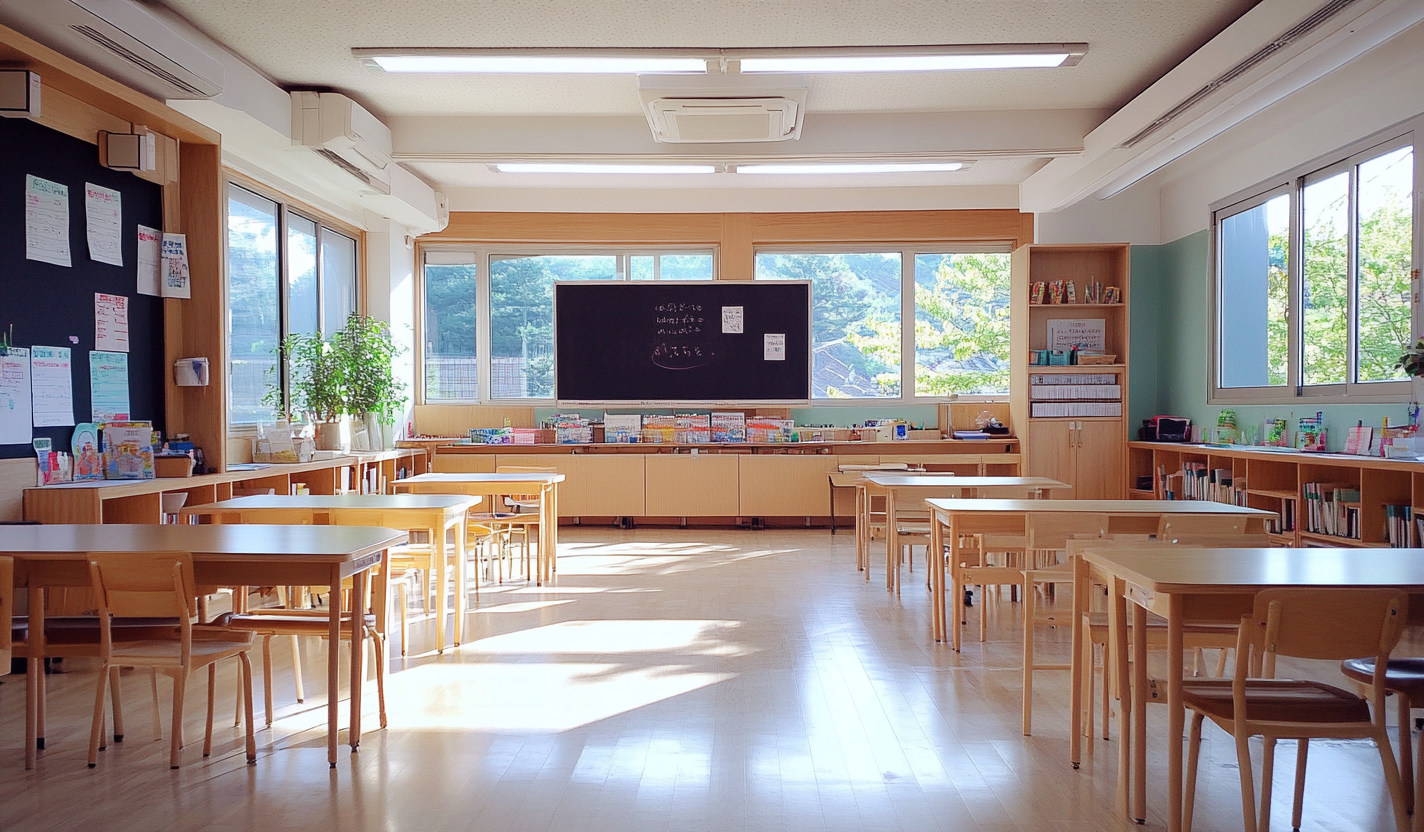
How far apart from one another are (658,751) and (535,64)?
4381 millimetres

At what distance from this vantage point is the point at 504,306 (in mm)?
9820

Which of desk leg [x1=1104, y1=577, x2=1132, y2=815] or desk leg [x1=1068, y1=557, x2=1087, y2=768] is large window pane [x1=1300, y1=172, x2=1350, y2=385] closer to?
desk leg [x1=1068, y1=557, x2=1087, y2=768]

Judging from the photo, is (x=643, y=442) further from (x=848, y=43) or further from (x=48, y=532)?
(x=48, y=532)

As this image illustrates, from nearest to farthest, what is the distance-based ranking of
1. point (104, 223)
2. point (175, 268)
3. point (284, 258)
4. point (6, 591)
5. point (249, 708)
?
point (6, 591), point (249, 708), point (104, 223), point (175, 268), point (284, 258)

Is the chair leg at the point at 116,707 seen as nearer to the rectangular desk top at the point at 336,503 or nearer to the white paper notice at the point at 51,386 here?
the rectangular desk top at the point at 336,503

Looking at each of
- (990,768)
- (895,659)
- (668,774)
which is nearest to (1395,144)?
(895,659)

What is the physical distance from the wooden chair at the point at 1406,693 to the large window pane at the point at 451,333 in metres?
8.35

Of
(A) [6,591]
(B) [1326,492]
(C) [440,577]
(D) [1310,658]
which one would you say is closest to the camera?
(D) [1310,658]

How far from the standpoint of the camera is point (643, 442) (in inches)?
370

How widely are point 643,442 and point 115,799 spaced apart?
670 cm

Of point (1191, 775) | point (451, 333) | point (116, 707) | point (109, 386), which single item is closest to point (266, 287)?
point (109, 386)

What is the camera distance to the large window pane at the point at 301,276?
25.3 feet

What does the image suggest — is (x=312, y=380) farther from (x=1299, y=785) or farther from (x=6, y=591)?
(x=1299, y=785)

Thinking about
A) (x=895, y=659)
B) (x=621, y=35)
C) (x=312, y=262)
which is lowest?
(x=895, y=659)
